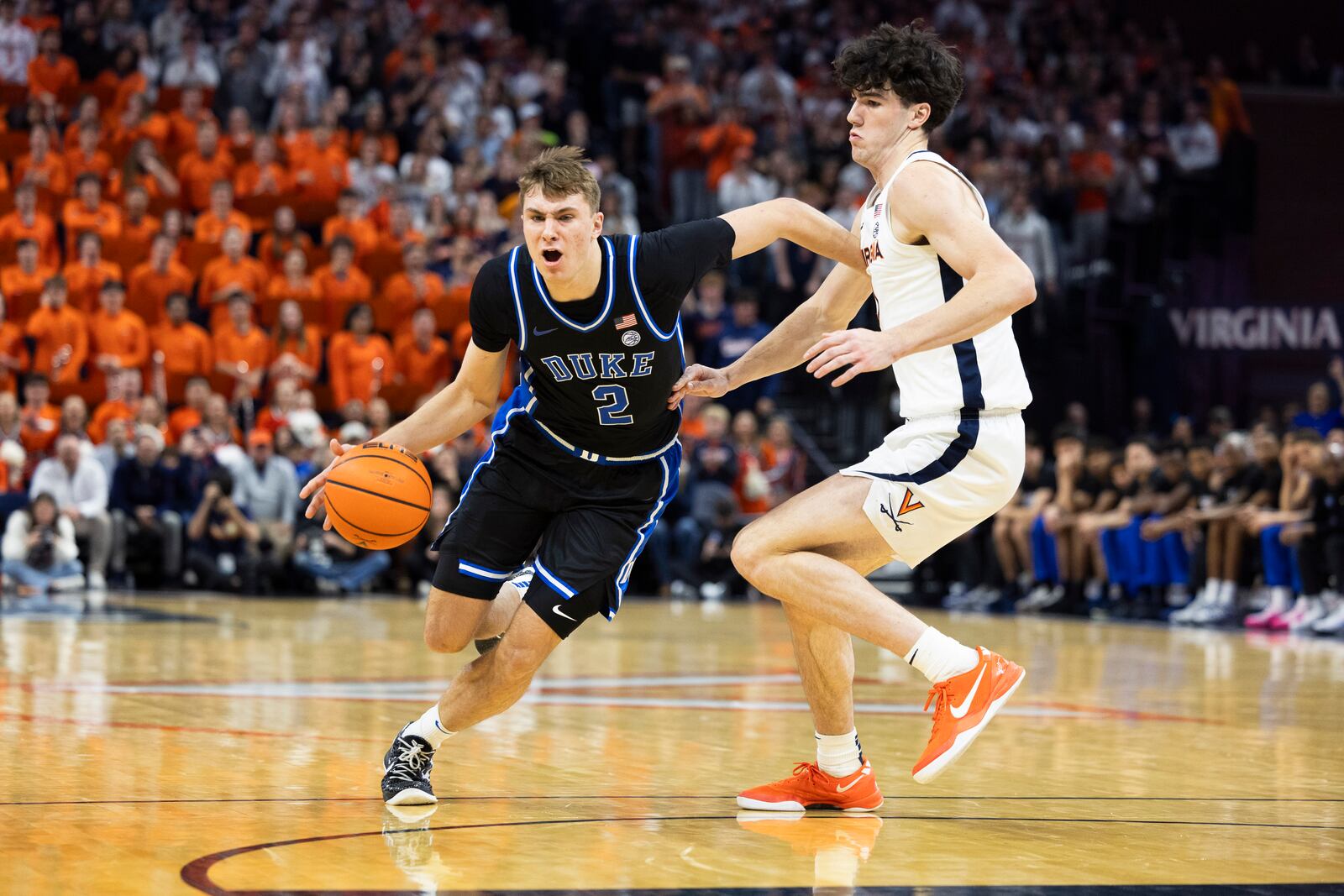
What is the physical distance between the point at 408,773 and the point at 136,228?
1240 cm

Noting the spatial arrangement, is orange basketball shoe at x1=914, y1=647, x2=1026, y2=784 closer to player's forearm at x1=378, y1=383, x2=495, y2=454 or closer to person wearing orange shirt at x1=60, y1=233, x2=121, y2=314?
player's forearm at x1=378, y1=383, x2=495, y2=454

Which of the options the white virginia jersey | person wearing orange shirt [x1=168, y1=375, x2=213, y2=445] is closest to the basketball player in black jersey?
the white virginia jersey

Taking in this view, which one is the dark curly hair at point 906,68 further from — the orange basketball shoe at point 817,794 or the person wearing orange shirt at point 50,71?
the person wearing orange shirt at point 50,71

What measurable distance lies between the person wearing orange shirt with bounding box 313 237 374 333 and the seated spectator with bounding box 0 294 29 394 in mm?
2731

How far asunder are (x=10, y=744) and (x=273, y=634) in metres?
5.31

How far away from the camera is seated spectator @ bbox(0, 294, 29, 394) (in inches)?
599

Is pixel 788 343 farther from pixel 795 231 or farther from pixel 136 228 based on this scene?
pixel 136 228

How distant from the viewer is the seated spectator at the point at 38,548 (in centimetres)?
1388

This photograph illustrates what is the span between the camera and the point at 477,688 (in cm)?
523

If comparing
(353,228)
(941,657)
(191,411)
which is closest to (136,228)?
(191,411)

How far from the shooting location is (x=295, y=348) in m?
16.0

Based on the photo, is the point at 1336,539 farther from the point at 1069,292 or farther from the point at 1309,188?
the point at 1309,188


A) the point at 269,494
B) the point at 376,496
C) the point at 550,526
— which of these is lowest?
the point at 269,494

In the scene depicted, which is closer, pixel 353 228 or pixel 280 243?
pixel 280 243
